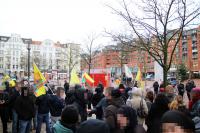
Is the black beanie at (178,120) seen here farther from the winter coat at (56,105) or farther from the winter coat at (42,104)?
the winter coat at (42,104)

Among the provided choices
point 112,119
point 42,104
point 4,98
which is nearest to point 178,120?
point 112,119

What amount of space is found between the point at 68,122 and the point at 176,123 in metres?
2.28

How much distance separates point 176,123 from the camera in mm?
2236

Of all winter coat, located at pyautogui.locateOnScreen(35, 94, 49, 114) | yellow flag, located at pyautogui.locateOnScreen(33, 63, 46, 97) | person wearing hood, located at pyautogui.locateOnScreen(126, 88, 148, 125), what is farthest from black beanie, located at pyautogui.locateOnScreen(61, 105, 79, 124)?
yellow flag, located at pyautogui.locateOnScreen(33, 63, 46, 97)

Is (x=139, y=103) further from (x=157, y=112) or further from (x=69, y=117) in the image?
(x=69, y=117)

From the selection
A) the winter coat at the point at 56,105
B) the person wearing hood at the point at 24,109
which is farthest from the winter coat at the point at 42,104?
the winter coat at the point at 56,105

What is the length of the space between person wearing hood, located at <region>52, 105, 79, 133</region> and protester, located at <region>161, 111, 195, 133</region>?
6.93 feet

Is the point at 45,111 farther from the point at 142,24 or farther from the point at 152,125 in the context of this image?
the point at 142,24

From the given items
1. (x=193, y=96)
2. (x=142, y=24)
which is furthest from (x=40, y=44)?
(x=193, y=96)

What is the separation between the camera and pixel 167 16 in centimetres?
1441

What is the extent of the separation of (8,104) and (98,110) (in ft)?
12.5

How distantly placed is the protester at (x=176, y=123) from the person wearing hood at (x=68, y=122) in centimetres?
211

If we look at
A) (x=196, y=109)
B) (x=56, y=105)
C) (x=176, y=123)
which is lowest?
(x=56, y=105)

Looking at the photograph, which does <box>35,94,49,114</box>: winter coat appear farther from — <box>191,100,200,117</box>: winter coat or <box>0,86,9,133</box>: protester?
<box>191,100,200,117</box>: winter coat
